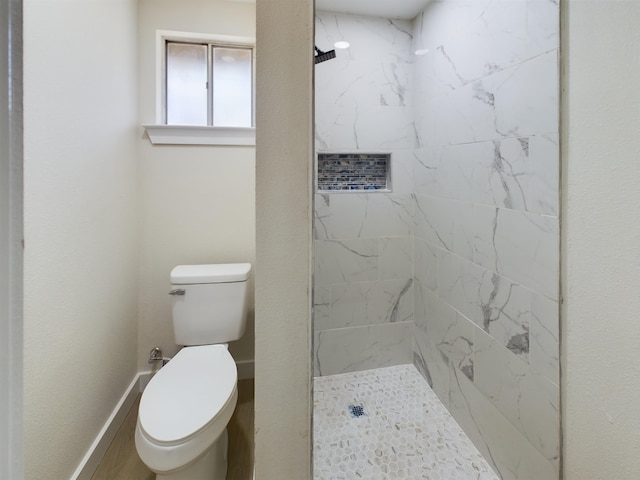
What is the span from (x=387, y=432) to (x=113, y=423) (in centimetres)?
131

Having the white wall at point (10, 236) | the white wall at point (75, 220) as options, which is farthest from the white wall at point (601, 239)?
the white wall at point (75, 220)

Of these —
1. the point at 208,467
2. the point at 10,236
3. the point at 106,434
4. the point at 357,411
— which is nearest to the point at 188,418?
the point at 208,467

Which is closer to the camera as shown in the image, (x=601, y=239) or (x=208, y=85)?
(x=601, y=239)

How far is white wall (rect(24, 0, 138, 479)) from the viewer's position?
1056 millimetres

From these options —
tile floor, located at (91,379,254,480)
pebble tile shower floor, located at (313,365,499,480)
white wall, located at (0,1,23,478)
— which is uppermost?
white wall, located at (0,1,23,478)

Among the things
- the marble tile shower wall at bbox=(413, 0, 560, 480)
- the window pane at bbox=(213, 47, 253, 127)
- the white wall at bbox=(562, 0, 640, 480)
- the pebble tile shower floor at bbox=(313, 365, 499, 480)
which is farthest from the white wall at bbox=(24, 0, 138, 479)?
the white wall at bbox=(562, 0, 640, 480)

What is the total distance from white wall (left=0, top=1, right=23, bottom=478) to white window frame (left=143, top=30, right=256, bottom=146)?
5.03 feet

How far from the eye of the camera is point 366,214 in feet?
3.87

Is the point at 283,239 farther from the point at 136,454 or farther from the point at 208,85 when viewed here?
the point at 208,85

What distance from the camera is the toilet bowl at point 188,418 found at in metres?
1.02

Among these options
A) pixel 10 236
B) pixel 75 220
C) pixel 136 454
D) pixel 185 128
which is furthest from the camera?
pixel 185 128

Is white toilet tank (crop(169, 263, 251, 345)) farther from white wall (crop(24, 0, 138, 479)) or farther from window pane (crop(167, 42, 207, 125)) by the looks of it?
window pane (crop(167, 42, 207, 125))

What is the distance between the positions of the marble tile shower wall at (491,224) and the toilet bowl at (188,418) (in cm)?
75

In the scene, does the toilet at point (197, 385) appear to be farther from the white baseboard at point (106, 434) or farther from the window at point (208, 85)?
the window at point (208, 85)
